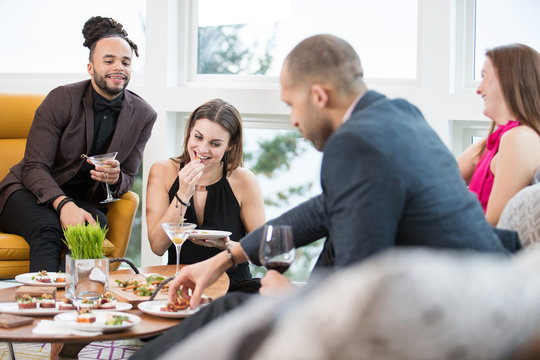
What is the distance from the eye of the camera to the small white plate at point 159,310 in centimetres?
190

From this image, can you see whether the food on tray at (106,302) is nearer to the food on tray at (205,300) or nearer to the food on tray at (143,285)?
the food on tray at (143,285)

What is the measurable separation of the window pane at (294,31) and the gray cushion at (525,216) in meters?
2.49

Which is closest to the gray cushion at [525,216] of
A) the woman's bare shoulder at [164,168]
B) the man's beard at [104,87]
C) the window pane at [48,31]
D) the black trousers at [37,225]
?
the woman's bare shoulder at [164,168]

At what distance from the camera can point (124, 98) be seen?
3.95 meters

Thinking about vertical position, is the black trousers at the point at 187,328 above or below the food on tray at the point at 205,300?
above

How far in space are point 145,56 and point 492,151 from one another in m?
2.68

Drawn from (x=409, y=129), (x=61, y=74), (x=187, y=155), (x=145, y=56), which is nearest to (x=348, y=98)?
(x=409, y=129)

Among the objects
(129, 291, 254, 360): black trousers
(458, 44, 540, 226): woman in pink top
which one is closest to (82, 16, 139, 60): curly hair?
(458, 44, 540, 226): woman in pink top

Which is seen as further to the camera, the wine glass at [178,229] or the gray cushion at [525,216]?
the wine glass at [178,229]

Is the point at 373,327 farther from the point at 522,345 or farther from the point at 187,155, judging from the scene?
the point at 187,155

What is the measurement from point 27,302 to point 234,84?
307cm

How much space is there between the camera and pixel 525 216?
1967 millimetres

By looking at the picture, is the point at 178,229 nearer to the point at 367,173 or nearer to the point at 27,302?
the point at 27,302

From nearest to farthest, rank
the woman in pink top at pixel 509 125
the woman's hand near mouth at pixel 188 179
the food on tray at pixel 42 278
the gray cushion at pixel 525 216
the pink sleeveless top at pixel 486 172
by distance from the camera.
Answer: the gray cushion at pixel 525 216
the food on tray at pixel 42 278
the woman in pink top at pixel 509 125
the pink sleeveless top at pixel 486 172
the woman's hand near mouth at pixel 188 179
